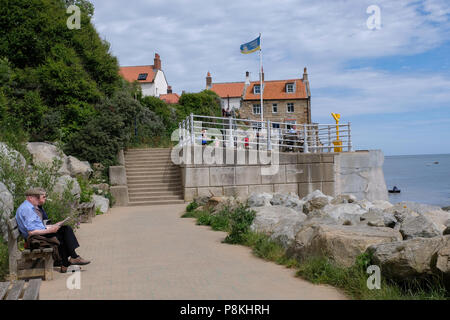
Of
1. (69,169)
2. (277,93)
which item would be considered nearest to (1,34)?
(69,169)

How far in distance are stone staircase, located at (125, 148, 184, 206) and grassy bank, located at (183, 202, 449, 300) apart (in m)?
8.18

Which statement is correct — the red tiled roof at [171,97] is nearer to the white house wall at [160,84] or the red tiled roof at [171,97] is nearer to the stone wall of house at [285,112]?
the white house wall at [160,84]

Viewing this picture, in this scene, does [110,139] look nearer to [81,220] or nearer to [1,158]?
[81,220]

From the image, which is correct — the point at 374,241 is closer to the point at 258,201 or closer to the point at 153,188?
the point at 258,201

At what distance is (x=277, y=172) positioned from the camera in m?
16.9

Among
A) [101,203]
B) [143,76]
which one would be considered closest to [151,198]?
[101,203]

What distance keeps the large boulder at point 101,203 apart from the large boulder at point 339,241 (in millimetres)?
9048

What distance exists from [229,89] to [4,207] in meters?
56.3

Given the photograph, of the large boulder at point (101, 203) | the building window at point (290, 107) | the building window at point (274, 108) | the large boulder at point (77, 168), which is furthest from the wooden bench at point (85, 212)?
the building window at point (290, 107)

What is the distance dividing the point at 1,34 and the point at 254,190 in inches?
523

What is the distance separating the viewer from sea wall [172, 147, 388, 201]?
Result: 16234 mm

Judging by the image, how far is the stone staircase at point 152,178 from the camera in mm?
16297

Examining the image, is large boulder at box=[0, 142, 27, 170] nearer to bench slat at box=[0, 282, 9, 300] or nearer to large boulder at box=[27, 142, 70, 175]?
large boulder at box=[27, 142, 70, 175]

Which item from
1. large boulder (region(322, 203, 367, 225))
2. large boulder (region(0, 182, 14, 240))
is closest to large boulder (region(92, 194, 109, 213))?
large boulder (region(0, 182, 14, 240))
